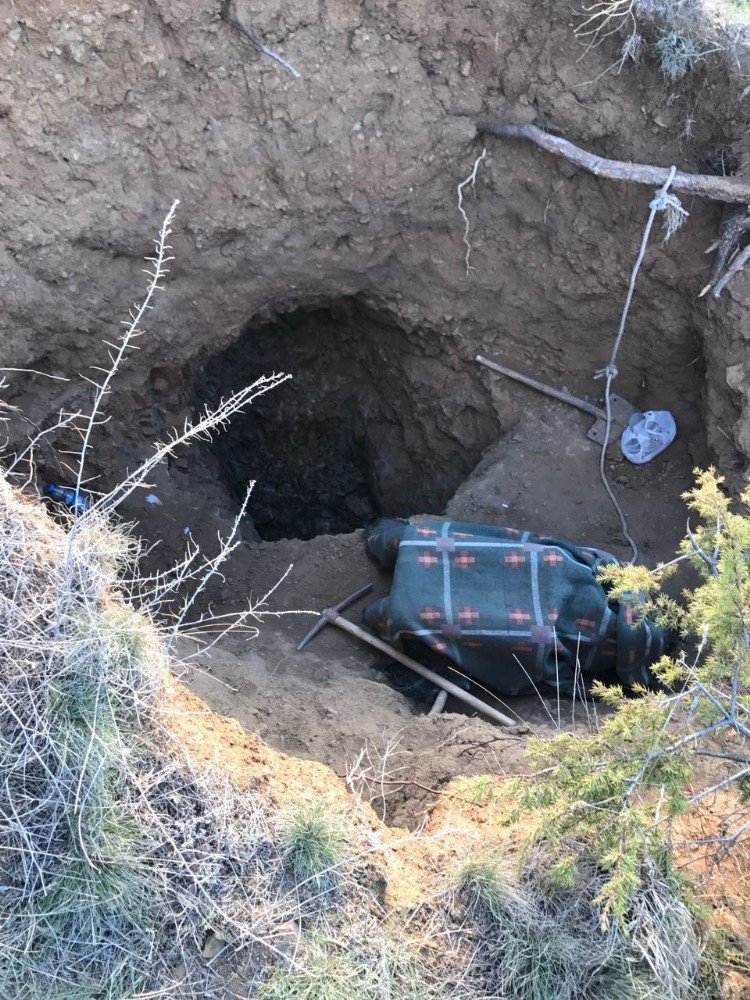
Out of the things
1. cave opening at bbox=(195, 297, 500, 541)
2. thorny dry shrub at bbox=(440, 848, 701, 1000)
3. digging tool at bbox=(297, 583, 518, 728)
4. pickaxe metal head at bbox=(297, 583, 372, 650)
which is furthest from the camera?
cave opening at bbox=(195, 297, 500, 541)

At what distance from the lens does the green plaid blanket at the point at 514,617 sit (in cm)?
377

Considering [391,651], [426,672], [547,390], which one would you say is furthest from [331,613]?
[547,390]

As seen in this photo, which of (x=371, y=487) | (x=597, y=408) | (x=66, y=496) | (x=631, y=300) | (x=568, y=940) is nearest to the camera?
(x=568, y=940)

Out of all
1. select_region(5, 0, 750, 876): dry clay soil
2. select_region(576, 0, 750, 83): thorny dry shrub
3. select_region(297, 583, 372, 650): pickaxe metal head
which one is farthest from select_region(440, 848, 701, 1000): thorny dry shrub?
select_region(576, 0, 750, 83): thorny dry shrub

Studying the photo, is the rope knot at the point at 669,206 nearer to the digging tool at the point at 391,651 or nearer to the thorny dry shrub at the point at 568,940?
the digging tool at the point at 391,651

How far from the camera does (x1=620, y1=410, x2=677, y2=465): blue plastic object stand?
466cm

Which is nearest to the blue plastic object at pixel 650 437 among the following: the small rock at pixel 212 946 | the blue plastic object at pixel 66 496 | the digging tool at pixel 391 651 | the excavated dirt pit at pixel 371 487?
the excavated dirt pit at pixel 371 487

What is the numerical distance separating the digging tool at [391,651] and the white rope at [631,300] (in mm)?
923

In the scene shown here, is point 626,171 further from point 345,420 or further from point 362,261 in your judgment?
point 345,420

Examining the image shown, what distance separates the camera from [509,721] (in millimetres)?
3590

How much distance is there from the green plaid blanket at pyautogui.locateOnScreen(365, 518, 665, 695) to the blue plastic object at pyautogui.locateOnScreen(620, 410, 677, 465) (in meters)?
1.03

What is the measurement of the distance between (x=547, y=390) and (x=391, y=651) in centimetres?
189

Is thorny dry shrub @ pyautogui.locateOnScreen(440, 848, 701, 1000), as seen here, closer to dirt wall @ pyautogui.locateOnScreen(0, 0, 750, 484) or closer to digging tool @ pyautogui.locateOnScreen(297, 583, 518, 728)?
digging tool @ pyautogui.locateOnScreen(297, 583, 518, 728)

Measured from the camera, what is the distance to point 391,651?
391cm
